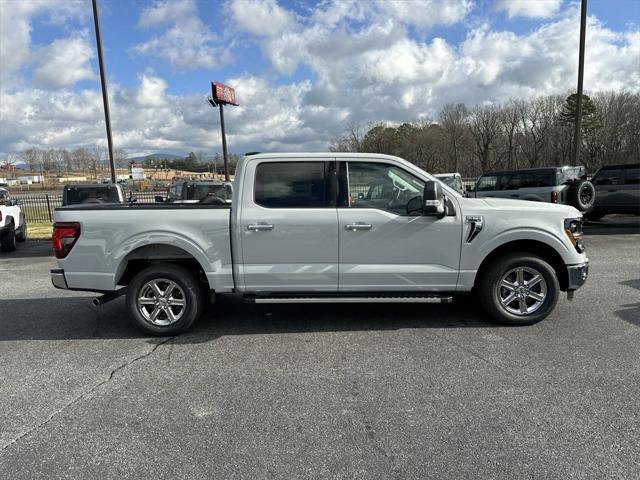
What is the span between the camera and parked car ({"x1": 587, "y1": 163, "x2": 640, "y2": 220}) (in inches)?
517

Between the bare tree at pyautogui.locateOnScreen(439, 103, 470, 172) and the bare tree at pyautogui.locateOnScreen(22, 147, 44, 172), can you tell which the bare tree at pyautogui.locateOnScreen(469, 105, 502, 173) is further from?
the bare tree at pyautogui.locateOnScreen(22, 147, 44, 172)

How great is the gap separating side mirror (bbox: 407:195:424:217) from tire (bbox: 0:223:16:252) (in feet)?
37.6

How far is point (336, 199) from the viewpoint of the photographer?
15.9ft

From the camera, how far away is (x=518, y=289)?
500 cm

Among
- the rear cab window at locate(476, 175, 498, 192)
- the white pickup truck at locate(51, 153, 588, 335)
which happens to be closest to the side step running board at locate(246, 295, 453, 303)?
the white pickup truck at locate(51, 153, 588, 335)

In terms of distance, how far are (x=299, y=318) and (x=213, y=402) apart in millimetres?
2110

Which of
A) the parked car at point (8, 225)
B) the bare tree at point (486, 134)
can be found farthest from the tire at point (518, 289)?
the bare tree at point (486, 134)

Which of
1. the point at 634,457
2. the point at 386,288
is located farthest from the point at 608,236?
the point at 634,457

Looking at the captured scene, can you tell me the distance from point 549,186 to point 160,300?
1144 centimetres

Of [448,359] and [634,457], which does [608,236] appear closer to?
[448,359]

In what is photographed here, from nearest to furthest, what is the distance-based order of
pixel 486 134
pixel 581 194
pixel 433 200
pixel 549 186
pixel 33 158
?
pixel 433 200 < pixel 581 194 < pixel 549 186 < pixel 486 134 < pixel 33 158

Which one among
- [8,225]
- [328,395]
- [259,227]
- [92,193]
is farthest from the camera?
[8,225]

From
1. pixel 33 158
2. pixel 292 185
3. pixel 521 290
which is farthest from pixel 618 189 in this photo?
pixel 33 158

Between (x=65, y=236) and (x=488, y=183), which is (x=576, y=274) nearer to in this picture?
(x=65, y=236)
